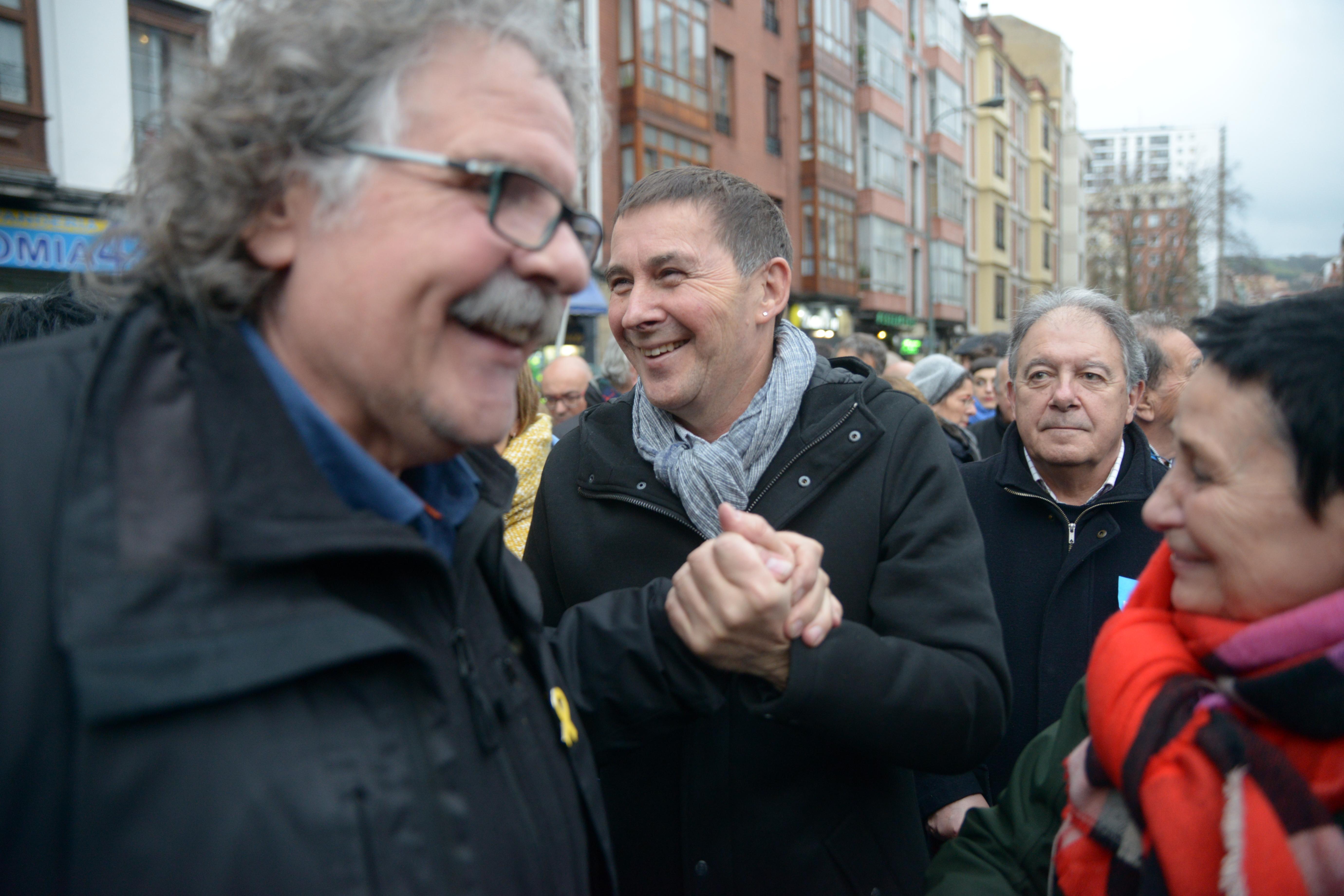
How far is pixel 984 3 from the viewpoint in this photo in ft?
145

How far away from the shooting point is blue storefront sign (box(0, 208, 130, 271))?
948cm

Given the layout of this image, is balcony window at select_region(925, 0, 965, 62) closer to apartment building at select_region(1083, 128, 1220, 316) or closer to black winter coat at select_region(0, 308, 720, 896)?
apartment building at select_region(1083, 128, 1220, 316)

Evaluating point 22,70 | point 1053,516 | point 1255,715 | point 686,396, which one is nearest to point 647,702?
point 686,396

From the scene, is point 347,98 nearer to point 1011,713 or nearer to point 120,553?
point 120,553

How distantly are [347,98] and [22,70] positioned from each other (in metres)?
11.0

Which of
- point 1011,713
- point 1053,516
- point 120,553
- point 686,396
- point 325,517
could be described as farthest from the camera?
point 1053,516

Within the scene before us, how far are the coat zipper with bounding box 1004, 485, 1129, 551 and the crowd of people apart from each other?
111 centimetres

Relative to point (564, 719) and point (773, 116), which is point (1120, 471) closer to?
point (564, 719)

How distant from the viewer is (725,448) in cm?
212

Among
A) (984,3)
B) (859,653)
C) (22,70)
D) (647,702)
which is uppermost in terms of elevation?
(984,3)

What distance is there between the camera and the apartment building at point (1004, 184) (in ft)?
137

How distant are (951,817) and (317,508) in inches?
76.3

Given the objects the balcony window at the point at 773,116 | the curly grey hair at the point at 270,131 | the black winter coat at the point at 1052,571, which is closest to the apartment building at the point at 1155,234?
the balcony window at the point at 773,116

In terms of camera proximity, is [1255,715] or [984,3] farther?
[984,3]
